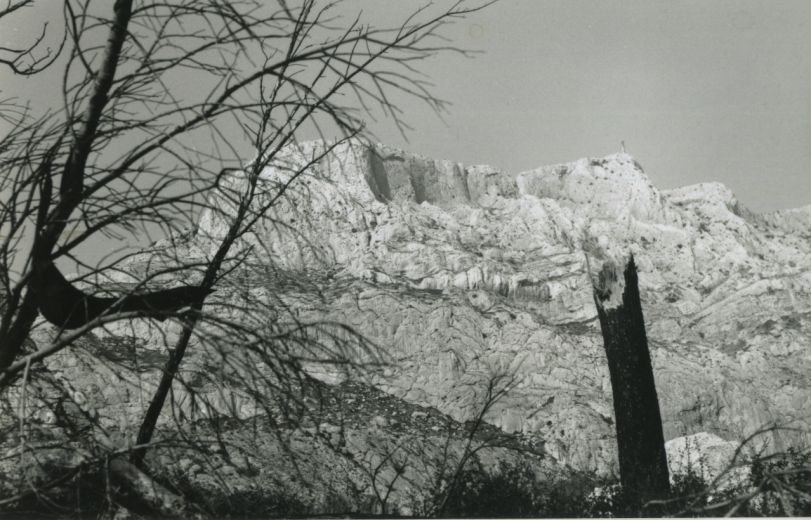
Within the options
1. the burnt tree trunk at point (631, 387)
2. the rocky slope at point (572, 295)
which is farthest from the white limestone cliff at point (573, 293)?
the burnt tree trunk at point (631, 387)

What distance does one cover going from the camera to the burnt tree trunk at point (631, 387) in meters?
5.66

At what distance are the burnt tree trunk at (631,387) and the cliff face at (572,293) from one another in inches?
707

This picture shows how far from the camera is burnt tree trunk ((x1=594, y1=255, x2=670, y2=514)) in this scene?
5.66 m

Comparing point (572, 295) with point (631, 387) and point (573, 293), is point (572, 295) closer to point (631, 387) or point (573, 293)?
point (573, 293)

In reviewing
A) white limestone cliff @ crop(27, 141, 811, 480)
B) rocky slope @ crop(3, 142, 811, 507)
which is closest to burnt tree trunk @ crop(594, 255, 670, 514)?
rocky slope @ crop(3, 142, 811, 507)

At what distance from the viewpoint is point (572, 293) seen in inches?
1640

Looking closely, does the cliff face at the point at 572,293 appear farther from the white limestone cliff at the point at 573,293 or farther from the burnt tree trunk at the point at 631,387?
the burnt tree trunk at the point at 631,387

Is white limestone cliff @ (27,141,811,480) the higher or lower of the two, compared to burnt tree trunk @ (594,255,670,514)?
higher

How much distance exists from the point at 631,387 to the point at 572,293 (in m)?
36.7

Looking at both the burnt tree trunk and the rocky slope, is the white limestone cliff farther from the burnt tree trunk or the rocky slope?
the burnt tree trunk

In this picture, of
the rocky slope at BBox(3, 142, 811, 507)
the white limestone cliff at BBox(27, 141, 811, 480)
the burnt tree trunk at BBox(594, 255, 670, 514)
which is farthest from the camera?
the white limestone cliff at BBox(27, 141, 811, 480)

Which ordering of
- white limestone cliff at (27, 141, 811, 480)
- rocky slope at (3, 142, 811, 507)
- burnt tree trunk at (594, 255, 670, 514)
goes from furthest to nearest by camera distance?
1. white limestone cliff at (27, 141, 811, 480)
2. rocky slope at (3, 142, 811, 507)
3. burnt tree trunk at (594, 255, 670, 514)

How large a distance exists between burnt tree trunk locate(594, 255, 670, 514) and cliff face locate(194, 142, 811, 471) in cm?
1796

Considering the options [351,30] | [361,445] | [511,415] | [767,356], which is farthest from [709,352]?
[351,30]
